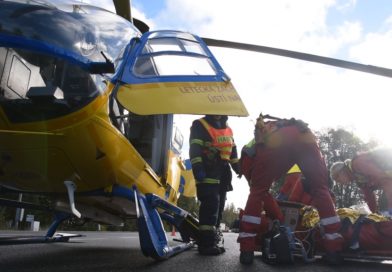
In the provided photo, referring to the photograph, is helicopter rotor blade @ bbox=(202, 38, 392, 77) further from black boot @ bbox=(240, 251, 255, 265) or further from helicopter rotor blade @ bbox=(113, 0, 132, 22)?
black boot @ bbox=(240, 251, 255, 265)

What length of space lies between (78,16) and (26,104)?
2.95 ft

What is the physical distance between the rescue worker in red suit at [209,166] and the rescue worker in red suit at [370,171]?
4.53 ft

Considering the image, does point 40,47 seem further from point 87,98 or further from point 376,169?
point 376,169

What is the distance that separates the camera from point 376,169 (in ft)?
13.4

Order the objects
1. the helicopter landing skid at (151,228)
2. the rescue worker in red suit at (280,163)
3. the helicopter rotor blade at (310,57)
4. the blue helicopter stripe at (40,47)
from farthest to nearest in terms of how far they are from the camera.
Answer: the helicopter rotor blade at (310,57)
the rescue worker in red suit at (280,163)
the helicopter landing skid at (151,228)
the blue helicopter stripe at (40,47)

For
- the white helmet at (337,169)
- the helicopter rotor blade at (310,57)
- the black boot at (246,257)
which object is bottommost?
the black boot at (246,257)

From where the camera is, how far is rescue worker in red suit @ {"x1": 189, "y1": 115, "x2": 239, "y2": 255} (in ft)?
14.7

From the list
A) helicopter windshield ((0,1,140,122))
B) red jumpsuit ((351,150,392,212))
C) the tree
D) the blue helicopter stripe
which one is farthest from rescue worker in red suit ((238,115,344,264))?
the tree

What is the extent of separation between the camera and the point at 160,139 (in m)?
4.79

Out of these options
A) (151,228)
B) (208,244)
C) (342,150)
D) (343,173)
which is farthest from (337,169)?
(342,150)

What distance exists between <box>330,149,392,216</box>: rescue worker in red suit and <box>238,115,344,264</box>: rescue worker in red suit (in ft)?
1.84

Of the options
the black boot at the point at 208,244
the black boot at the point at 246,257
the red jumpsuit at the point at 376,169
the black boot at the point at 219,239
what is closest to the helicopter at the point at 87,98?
the black boot at the point at 246,257

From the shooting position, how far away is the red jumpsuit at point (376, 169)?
158 inches

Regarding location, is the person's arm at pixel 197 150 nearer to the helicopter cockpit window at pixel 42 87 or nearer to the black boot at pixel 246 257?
the black boot at pixel 246 257
